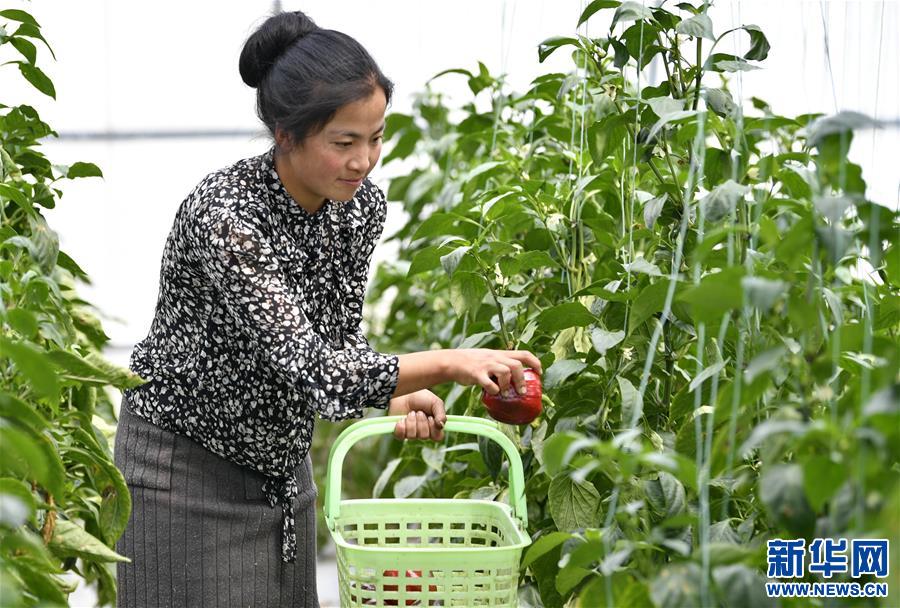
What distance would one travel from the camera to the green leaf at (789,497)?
1037mm

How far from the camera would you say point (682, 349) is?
5.90 feet

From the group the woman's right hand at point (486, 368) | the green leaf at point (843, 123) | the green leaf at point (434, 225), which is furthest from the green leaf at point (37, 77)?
the green leaf at point (843, 123)

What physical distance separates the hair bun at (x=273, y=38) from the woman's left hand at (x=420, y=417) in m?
0.54

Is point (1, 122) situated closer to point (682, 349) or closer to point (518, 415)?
point (518, 415)

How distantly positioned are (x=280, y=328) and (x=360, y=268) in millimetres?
340

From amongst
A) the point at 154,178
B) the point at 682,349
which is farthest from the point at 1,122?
the point at 154,178

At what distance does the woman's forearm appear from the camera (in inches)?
64.0

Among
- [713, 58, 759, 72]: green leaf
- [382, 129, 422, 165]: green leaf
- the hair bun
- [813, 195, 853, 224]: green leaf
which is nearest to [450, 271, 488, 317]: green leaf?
the hair bun

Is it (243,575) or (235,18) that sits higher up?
(235,18)

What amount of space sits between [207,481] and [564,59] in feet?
9.49

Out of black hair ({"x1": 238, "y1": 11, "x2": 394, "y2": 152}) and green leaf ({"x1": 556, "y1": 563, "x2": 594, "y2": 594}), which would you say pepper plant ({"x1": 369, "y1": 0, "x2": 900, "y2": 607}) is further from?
black hair ({"x1": 238, "y1": 11, "x2": 394, "y2": 152})

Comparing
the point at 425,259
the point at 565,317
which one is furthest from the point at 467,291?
the point at 565,317

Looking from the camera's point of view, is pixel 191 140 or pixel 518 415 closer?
pixel 518 415

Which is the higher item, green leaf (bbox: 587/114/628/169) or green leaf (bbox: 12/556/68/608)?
green leaf (bbox: 587/114/628/169)
